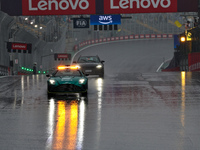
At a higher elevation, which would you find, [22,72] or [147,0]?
[147,0]

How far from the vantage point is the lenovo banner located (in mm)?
32250

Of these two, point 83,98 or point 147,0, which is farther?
point 147,0

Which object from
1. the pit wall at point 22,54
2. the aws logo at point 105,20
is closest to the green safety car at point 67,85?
the pit wall at point 22,54

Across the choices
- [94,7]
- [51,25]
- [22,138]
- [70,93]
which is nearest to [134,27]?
[51,25]

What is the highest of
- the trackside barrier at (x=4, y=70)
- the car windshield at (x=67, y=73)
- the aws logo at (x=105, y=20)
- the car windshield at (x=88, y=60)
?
the aws logo at (x=105, y=20)

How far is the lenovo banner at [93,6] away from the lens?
106 feet

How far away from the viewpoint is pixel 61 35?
88500 mm

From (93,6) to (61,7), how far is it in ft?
7.28

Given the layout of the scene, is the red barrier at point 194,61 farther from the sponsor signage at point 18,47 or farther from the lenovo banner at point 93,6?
the sponsor signage at point 18,47

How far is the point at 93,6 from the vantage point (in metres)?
32.6

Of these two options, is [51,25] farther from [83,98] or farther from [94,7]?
[83,98]

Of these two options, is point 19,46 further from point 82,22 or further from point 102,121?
point 102,121

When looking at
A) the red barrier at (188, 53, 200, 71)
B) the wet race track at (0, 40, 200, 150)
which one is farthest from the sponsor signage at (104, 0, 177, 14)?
the wet race track at (0, 40, 200, 150)

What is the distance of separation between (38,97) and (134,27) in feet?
380
